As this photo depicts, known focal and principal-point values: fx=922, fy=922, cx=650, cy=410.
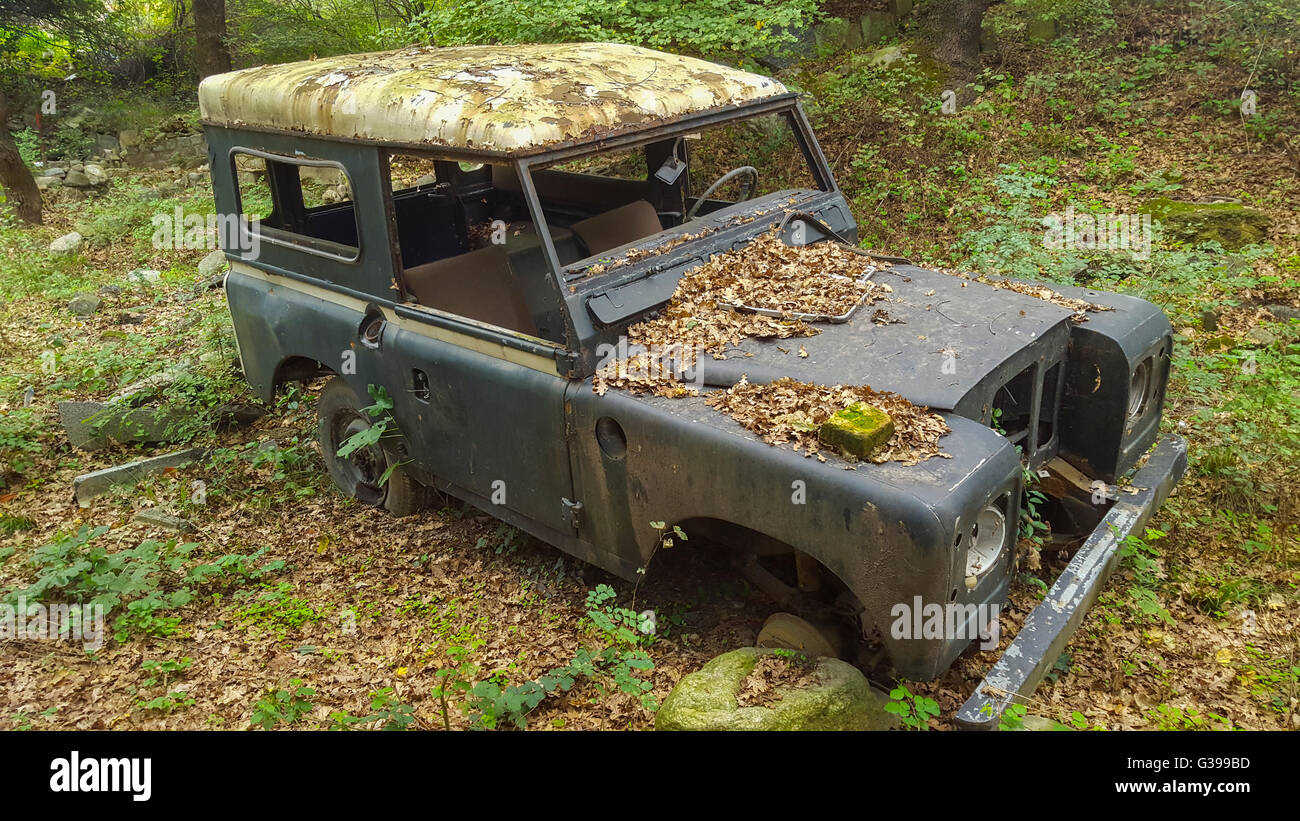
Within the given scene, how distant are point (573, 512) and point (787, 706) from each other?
46.6 inches

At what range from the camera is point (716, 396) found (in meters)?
3.33

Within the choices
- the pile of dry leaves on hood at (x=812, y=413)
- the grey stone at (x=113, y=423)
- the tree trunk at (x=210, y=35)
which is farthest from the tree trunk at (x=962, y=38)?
the tree trunk at (x=210, y=35)

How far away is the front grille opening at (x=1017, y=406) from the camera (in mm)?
3578

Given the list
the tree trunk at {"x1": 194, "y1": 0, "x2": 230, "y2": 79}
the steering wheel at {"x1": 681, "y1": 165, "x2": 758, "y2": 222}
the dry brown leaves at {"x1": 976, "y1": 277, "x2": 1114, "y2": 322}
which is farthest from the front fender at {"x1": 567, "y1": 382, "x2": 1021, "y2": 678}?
the tree trunk at {"x1": 194, "y1": 0, "x2": 230, "y2": 79}

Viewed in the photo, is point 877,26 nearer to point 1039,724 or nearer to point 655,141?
point 655,141

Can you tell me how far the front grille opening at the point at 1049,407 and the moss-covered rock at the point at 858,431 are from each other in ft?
3.79

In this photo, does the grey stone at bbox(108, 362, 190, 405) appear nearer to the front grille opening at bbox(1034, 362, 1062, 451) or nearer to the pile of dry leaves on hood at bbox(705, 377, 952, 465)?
the pile of dry leaves on hood at bbox(705, 377, 952, 465)

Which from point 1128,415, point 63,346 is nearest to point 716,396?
point 1128,415

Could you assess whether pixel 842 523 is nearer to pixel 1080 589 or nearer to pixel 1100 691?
pixel 1080 589

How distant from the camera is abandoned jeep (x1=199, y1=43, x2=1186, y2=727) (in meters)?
2.91

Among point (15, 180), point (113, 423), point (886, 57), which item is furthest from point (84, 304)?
point (886, 57)

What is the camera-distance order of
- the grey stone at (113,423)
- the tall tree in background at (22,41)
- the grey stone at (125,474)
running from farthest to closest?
the tall tree in background at (22,41), the grey stone at (113,423), the grey stone at (125,474)

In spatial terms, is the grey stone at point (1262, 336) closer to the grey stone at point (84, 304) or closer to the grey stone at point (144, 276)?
the grey stone at point (84, 304)

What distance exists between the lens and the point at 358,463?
5.22 m
